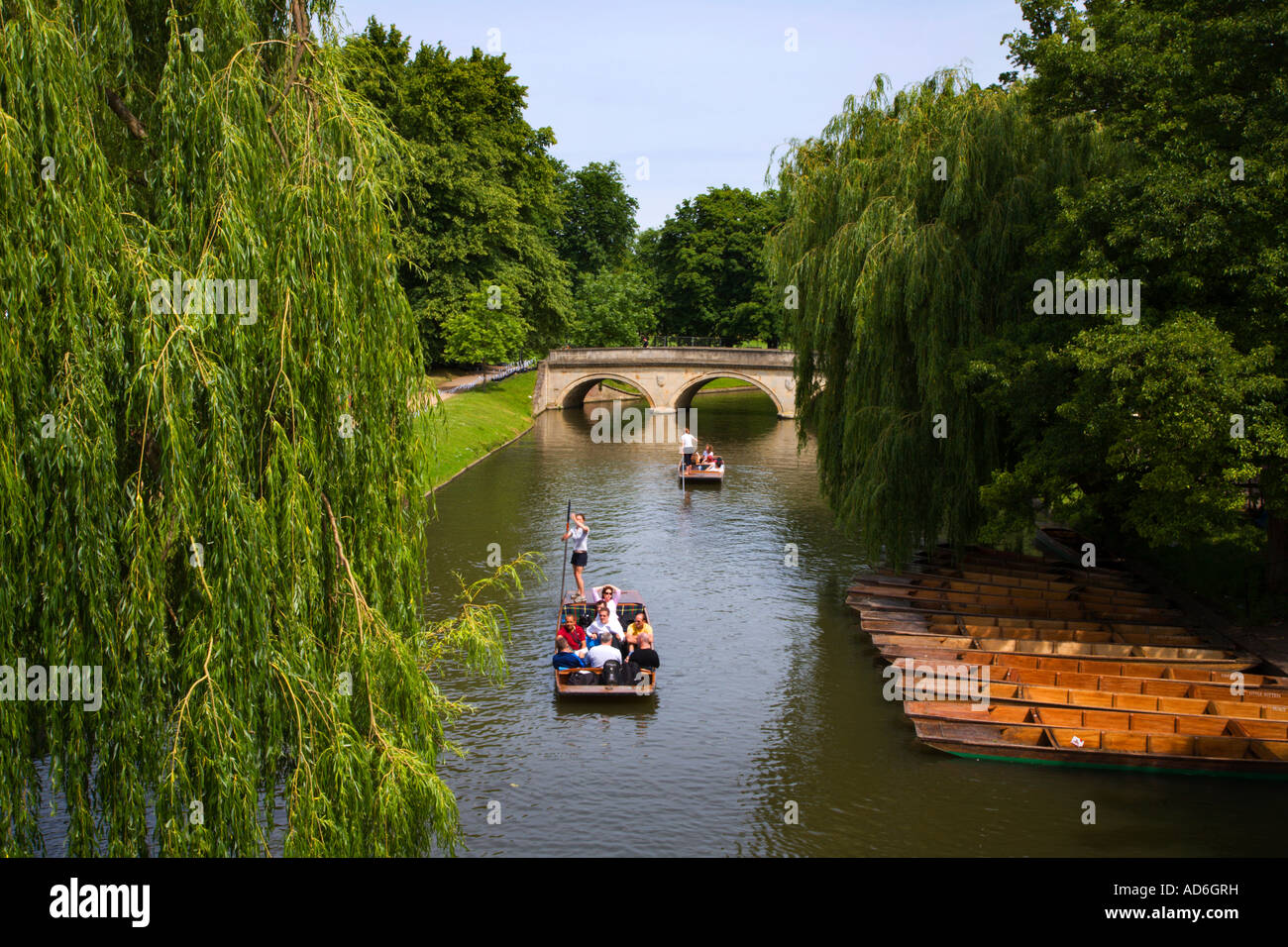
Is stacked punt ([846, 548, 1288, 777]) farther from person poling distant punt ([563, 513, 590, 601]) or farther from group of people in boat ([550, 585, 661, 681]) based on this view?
person poling distant punt ([563, 513, 590, 601])

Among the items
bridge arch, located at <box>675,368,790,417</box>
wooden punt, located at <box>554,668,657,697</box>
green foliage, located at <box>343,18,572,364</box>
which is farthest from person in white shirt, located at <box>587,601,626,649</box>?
bridge arch, located at <box>675,368,790,417</box>

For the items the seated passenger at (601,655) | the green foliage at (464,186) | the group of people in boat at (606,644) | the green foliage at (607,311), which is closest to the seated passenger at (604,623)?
the group of people in boat at (606,644)

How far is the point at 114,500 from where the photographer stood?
751 centimetres

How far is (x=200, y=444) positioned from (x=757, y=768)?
30.7 ft

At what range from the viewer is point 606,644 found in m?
17.4

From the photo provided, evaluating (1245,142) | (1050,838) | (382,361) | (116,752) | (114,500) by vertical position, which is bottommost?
(1050,838)

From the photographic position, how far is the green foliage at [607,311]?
7000 centimetres

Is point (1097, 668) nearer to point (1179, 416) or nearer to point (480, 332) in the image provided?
point (1179, 416)

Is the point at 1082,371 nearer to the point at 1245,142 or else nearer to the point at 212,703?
the point at 1245,142

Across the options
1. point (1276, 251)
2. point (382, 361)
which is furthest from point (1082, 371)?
point (382, 361)

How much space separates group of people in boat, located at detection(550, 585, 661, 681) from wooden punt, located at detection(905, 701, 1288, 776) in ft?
13.7

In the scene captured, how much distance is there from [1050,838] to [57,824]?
1120cm

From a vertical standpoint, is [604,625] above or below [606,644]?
above

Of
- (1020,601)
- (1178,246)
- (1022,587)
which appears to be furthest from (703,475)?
(1178,246)
